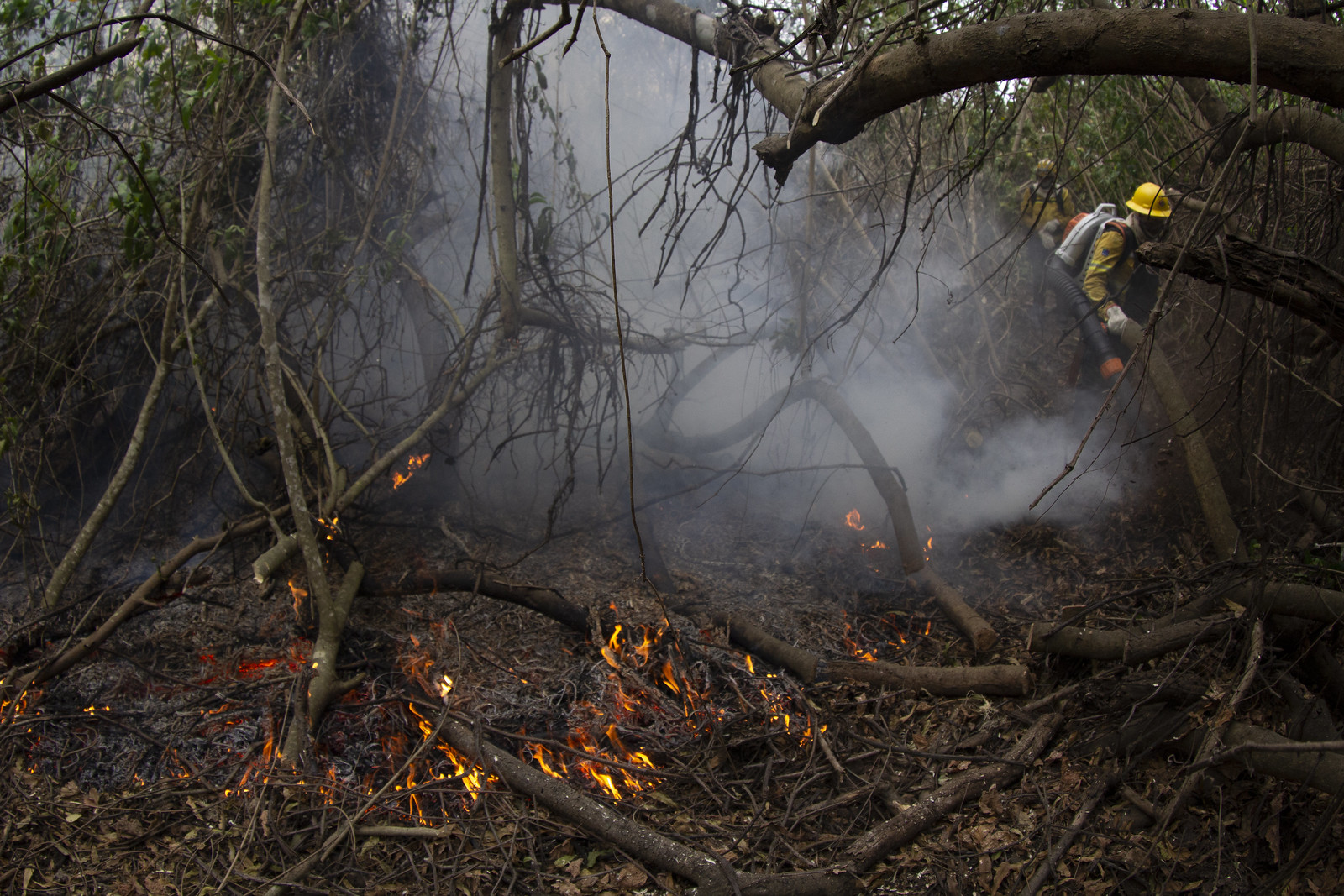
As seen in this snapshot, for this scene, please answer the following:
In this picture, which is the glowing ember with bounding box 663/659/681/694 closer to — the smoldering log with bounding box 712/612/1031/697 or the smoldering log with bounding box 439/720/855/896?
the smoldering log with bounding box 712/612/1031/697

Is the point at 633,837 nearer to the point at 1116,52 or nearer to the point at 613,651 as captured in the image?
the point at 613,651

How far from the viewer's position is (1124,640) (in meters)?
3.47

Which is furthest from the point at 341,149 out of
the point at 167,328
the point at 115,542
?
the point at 115,542

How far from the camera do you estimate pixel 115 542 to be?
17.6 ft

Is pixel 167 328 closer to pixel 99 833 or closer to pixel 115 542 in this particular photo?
pixel 115 542

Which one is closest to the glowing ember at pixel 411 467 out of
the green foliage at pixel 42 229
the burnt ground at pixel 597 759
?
the burnt ground at pixel 597 759

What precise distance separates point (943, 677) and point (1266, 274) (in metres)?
2.45

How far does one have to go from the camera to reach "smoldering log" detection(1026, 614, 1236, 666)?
11.0 ft

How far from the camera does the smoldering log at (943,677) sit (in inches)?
148

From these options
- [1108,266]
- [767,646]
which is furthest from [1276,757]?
[1108,266]

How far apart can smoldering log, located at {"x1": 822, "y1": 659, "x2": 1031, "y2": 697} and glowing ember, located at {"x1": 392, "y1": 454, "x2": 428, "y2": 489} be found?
12.6 feet

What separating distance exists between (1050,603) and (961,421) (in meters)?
2.27

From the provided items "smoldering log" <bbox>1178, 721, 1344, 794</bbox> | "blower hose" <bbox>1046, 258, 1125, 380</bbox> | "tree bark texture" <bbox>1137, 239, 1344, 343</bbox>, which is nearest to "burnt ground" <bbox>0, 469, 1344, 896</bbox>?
"smoldering log" <bbox>1178, 721, 1344, 794</bbox>

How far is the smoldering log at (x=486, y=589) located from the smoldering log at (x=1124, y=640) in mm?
2473
